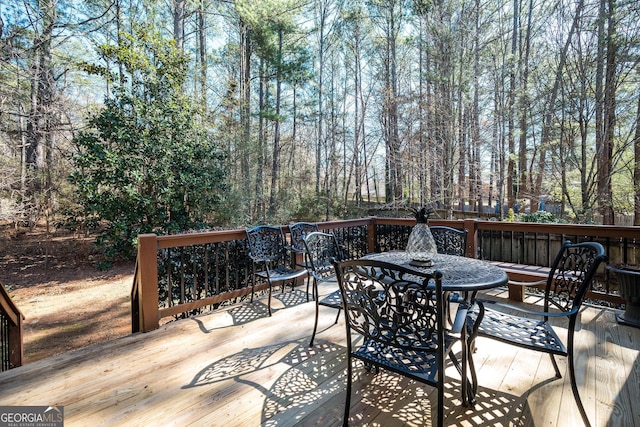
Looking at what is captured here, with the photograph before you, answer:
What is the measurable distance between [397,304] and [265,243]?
2.31 m

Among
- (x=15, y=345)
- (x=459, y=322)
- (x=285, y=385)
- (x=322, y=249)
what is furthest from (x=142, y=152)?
(x=459, y=322)

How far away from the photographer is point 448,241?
→ 3018 millimetres

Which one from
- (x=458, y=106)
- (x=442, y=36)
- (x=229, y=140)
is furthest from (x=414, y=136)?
(x=229, y=140)

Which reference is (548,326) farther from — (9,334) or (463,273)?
(9,334)

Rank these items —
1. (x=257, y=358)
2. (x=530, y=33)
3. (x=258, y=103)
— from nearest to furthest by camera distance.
Result: 1. (x=257, y=358)
2. (x=530, y=33)
3. (x=258, y=103)

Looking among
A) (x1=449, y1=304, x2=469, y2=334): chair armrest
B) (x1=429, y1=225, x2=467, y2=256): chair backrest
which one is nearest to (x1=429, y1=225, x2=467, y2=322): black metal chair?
(x1=429, y1=225, x2=467, y2=256): chair backrest

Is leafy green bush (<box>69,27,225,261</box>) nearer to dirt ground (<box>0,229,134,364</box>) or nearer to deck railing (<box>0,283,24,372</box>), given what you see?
dirt ground (<box>0,229,134,364</box>)

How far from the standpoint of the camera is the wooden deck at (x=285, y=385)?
1583mm

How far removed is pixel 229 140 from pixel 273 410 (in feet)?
25.9

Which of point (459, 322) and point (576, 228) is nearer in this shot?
point (459, 322)

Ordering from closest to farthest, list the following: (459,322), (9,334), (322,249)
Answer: (459,322) < (9,334) < (322,249)

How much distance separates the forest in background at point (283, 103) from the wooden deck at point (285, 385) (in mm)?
4701

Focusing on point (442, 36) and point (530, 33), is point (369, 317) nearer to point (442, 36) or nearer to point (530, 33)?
point (442, 36)

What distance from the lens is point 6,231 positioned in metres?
7.43
